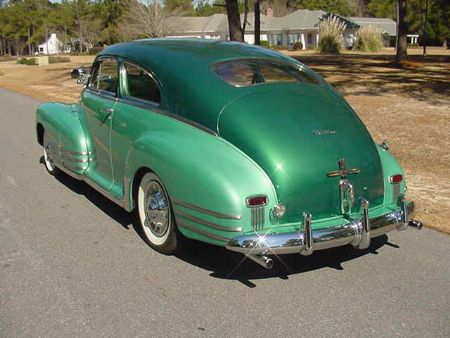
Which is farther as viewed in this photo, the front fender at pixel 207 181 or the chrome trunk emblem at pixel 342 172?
the chrome trunk emblem at pixel 342 172

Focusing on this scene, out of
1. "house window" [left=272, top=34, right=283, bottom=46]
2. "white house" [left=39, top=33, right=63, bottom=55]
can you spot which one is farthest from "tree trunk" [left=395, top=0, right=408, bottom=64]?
"white house" [left=39, top=33, right=63, bottom=55]

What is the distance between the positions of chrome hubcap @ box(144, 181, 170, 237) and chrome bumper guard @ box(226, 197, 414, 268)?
856mm

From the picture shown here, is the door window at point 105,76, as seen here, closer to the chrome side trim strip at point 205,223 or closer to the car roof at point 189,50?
the car roof at point 189,50

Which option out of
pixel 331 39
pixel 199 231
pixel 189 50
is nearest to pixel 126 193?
pixel 199 231

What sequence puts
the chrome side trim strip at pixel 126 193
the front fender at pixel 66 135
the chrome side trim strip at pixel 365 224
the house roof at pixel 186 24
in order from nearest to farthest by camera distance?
the chrome side trim strip at pixel 365 224
the chrome side trim strip at pixel 126 193
the front fender at pixel 66 135
the house roof at pixel 186 24

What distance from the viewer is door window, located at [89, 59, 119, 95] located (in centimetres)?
527

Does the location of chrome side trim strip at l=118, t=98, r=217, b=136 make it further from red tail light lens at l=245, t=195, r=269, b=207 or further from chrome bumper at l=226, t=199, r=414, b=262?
chrome bumper at l=226, t=199, r=414, b=262

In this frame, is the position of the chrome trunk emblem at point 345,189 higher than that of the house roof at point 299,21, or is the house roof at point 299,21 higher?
the house roof at point 299,21

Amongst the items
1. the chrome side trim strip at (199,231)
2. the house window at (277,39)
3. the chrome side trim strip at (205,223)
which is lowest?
the chrome side trim strip at (199,231)

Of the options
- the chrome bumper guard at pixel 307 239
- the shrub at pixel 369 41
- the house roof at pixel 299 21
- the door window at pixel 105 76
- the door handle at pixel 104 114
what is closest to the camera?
the chrome bumper guard at pixel 307 239

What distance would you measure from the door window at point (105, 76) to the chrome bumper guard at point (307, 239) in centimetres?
240

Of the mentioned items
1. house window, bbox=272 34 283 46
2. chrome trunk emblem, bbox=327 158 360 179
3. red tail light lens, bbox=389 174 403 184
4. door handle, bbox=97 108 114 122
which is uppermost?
house window, bbox=272 34 283 46

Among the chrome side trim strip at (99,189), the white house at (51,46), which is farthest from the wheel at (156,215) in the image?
the white house at (51,46)

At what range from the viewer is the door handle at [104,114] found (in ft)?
16.6
